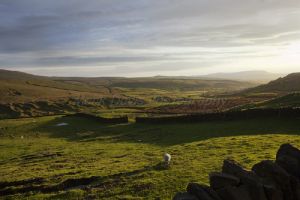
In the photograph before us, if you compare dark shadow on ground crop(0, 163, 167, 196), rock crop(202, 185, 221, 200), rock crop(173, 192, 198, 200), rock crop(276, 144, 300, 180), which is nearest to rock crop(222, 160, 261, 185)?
rock crop(202, 185, 221, 200)

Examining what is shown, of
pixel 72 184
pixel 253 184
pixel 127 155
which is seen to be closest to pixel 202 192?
pixel 253 184

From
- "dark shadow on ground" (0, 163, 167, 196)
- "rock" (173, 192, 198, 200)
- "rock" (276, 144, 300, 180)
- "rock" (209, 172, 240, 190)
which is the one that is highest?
"rock" (276, 144, 300, 180)

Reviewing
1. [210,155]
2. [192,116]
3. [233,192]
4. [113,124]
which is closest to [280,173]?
[233,192]

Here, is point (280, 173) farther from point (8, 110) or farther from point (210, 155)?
point (8, 110)

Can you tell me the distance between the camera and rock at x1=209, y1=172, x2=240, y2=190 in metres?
15.1

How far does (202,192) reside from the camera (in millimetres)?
14664

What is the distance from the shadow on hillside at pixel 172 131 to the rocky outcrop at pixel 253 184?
31192 mm

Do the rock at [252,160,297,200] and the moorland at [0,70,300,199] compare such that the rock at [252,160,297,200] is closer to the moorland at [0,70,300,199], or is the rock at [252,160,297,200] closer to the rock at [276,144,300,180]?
the rock at [276,144,300,180]

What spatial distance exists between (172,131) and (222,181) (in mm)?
41872

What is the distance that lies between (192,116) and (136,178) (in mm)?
36974

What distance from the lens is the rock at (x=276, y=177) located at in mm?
15601

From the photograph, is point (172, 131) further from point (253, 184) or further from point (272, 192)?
point (253, 184)

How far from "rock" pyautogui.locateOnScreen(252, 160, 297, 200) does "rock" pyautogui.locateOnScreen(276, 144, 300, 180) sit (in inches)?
27.0

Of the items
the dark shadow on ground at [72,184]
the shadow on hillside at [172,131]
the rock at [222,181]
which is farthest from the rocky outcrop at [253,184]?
the shadow on hillside at [172,131]
